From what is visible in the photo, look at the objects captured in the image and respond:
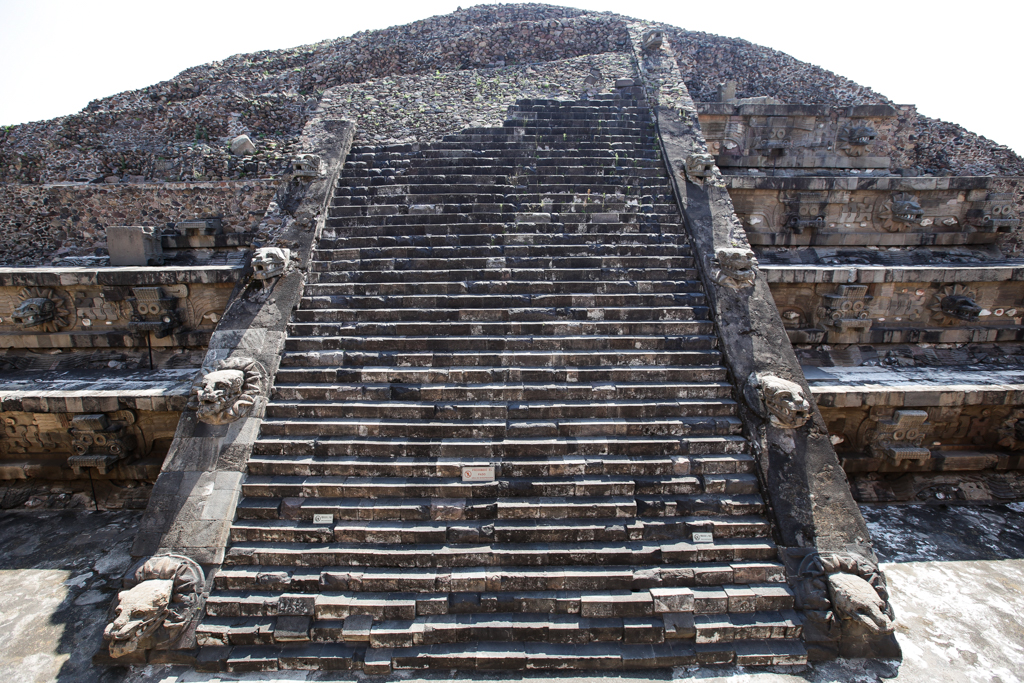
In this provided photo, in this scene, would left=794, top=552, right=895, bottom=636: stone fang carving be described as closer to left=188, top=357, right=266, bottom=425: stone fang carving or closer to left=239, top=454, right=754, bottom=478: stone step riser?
left=239, top=454, right=754, bottom=478: stone step riser

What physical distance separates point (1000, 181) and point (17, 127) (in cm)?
2939

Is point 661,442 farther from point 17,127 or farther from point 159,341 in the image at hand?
point 17,127

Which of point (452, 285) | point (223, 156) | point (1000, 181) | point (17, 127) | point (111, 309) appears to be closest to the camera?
point (452, 285)

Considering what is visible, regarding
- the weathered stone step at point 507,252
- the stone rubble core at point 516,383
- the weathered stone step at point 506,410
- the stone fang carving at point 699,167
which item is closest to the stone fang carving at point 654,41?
the stone rubble core at point 516,383

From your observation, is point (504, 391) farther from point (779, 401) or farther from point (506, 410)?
point (779, 401)

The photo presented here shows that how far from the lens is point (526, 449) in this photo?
18.7 feet

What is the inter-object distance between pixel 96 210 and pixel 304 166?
8099 mm

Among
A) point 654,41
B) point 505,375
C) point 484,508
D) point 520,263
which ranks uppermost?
point 654,41

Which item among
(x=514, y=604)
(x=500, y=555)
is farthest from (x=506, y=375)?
(x=514, y=604)

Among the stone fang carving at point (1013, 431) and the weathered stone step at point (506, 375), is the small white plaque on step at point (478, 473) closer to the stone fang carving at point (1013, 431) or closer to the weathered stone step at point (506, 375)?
the weathered stone step at point (506, 375)

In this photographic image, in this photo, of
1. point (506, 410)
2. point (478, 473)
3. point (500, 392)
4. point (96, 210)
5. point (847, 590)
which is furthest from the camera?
point (96, 210)

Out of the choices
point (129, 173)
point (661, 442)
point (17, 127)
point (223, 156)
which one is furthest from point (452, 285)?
point (17, 127)

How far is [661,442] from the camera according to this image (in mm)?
5750

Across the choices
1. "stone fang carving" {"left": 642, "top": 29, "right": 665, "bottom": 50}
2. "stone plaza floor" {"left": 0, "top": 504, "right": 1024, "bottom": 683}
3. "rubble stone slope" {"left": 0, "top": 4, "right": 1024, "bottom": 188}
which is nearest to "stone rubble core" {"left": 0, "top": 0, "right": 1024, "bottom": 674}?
"stone plaza floor" {"left": 0, "top": 504, "right": 1024, "bottom": 683}
